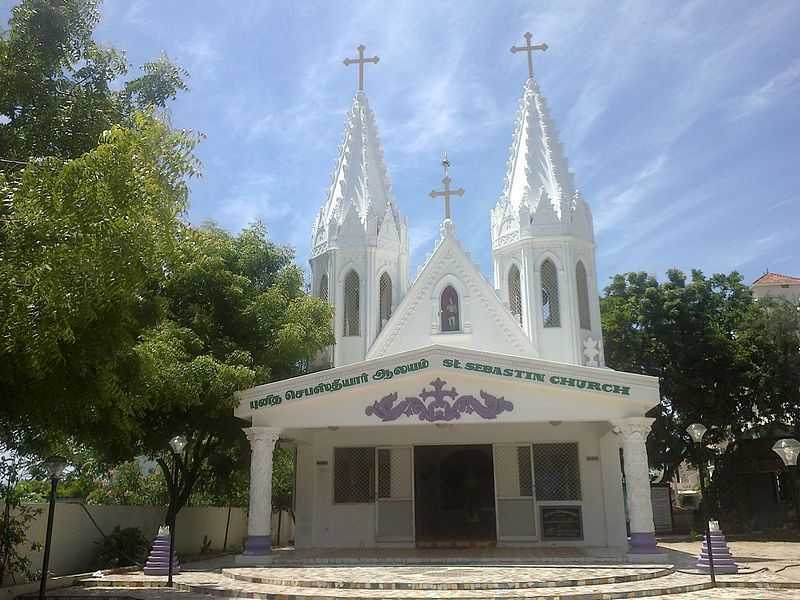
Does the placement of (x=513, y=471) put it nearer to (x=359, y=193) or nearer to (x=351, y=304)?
(x=351, y=304)

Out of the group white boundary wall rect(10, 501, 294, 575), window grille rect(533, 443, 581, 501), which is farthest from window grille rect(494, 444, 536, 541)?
white boundary wall rect(10, 501, 294, 575)

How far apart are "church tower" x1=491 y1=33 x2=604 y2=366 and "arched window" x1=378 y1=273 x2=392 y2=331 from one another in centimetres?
351

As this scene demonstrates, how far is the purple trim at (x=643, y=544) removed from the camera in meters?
12.8

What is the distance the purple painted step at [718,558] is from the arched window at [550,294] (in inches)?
397

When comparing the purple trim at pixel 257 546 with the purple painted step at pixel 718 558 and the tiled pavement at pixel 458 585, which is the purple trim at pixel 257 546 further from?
the purple painted step at pixel 718 558

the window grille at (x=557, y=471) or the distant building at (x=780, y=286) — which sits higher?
the distant building at (x=780, y=286)

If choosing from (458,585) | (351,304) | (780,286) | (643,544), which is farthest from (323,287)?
(780,286)

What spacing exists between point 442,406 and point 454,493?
14.4 ft

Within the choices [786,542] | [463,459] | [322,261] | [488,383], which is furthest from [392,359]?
[786,542]

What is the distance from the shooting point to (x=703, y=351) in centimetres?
2528

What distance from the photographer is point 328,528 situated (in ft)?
53.7

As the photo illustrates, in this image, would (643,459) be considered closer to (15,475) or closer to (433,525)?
(433,525)

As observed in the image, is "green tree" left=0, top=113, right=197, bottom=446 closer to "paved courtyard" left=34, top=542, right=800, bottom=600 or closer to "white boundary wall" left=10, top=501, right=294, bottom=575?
"paved courtyard" left=34, top=542, right=800, bottom=600

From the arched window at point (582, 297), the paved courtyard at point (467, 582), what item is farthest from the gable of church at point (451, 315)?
the paved courtyard at point (467, 582)
